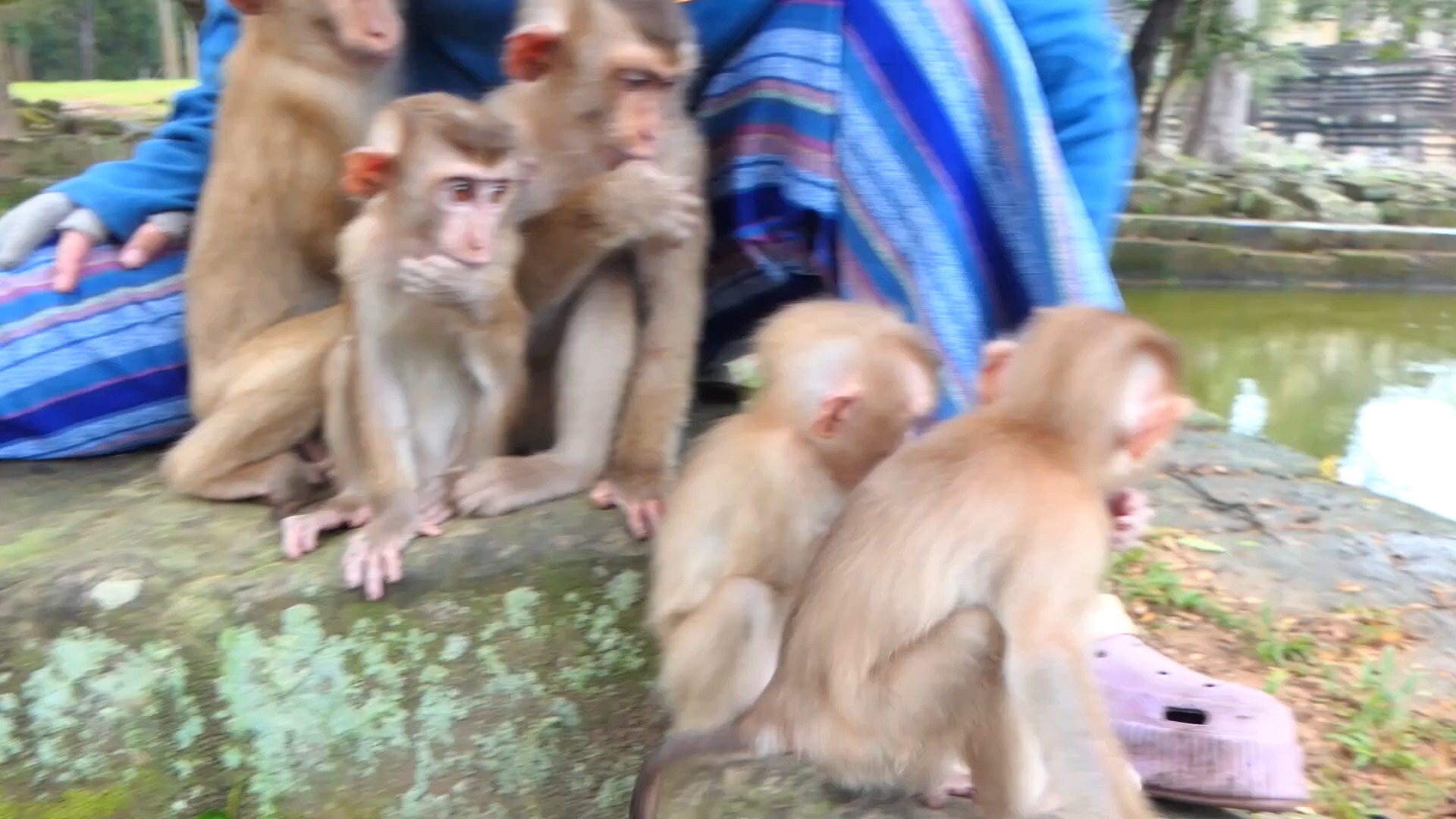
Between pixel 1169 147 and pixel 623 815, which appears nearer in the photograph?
pixel 623 815

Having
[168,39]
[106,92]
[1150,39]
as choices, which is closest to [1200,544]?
[1150,39]

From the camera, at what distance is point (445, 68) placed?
3.15 meters

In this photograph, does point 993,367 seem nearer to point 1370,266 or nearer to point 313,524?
point 313,524

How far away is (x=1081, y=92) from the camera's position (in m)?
2.64

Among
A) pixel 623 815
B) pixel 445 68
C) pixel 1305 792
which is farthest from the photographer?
pixel 445 68

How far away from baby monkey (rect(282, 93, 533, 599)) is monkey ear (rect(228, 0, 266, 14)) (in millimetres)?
558

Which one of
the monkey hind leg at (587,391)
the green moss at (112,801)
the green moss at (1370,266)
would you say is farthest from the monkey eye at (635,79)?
the green moss at (1370,266)

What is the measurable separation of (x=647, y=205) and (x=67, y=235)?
156 cm

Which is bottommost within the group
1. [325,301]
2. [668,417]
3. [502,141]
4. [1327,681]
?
[1327,681]

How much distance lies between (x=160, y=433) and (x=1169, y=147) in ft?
63.5

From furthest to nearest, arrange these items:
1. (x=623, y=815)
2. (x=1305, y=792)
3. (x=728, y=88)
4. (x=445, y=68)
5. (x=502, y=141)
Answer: (x=445, y=68), (x=728, y=88), (x=623, y=815), (x=502, y=141), (x=1305, y=792)

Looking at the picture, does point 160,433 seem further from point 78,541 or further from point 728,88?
point 728,88

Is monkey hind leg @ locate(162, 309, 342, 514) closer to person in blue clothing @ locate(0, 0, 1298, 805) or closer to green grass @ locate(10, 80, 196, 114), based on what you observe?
person in blue clothing @ locate(0, 0, 1298, 805)

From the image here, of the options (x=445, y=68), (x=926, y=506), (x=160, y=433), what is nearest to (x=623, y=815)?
(x=926, y=506)
